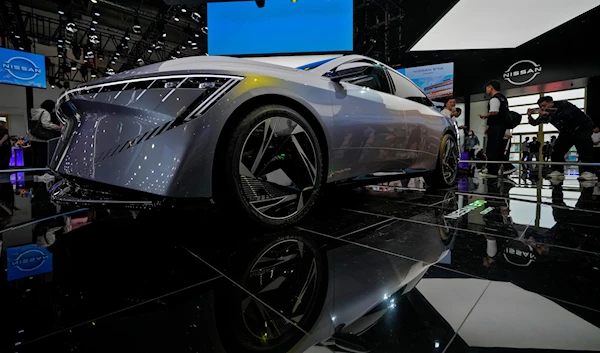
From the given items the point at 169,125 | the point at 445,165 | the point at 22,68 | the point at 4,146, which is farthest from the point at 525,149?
the point at 22,68

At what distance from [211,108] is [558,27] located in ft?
44.5

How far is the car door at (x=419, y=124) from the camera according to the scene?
2.99 m

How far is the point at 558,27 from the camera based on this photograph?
1036 centimetres

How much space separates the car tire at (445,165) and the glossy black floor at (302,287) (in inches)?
68.1

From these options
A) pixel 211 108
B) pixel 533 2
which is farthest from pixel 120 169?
pixel 533 2

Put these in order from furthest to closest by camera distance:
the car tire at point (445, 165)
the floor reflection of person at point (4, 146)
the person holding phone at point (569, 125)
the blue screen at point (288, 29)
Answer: the floor reflection of person at point (4, 146), the blue screen at point (288, 29), the person holding phone at point (569, 125), the car tire at point (445, 165)

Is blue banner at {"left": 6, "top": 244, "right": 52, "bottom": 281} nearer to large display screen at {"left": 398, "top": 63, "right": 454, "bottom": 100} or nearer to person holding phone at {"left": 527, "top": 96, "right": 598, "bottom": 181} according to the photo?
person holding phone at {"left": 527, "top": 96, "right": 598, "bottom": 181}

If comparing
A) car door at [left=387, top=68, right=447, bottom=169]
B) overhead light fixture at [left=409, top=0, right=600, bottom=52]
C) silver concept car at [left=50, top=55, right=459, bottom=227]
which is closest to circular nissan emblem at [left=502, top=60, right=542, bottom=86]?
overhead light fixture at [left=409, top=0, right=600, bottom=52]

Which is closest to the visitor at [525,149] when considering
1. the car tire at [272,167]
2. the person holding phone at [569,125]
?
the person holding phone at [569,125]

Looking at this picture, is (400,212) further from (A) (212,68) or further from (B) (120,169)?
(B) (120,169)

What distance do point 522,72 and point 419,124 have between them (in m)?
12.1

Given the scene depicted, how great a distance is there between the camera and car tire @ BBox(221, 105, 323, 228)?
5.17ft

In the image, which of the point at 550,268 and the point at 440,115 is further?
the point at 440,115

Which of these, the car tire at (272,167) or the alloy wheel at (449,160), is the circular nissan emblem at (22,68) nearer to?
the car tire at (272,167)
